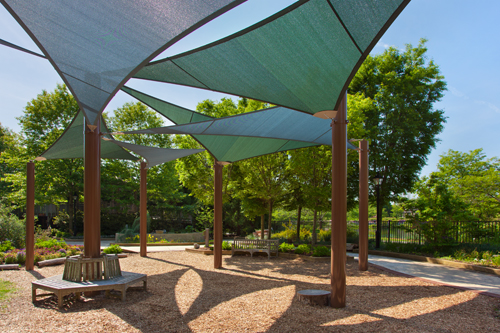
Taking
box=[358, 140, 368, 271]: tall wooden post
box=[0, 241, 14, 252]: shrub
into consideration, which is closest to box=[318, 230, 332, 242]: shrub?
box=[358, 140, 368, 271]: tall wooden post

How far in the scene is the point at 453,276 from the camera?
→ 334 inches

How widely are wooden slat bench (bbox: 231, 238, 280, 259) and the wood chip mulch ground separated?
381cm

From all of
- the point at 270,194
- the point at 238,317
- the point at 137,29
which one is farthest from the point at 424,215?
the point at 137,29

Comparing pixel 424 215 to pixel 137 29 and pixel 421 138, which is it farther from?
pixel 137 29

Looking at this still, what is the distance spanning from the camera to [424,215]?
1235 cm

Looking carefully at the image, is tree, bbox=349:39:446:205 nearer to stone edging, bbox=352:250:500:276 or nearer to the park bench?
stone edging, bbox=352:250:500:276

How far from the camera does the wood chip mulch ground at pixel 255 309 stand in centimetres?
464

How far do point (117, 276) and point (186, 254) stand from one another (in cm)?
667

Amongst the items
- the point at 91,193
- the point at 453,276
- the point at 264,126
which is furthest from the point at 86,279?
the point at 453,276

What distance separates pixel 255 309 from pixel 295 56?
4.02m

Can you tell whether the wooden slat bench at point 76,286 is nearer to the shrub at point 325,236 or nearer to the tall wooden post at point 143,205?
the tall wooden post at point 143,205

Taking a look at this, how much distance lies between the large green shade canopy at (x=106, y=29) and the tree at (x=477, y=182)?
14107 millimetres

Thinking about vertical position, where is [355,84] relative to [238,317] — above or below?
above

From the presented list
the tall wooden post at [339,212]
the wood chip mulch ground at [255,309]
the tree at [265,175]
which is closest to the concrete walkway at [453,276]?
the wood chip mulch ground at [255,309]
